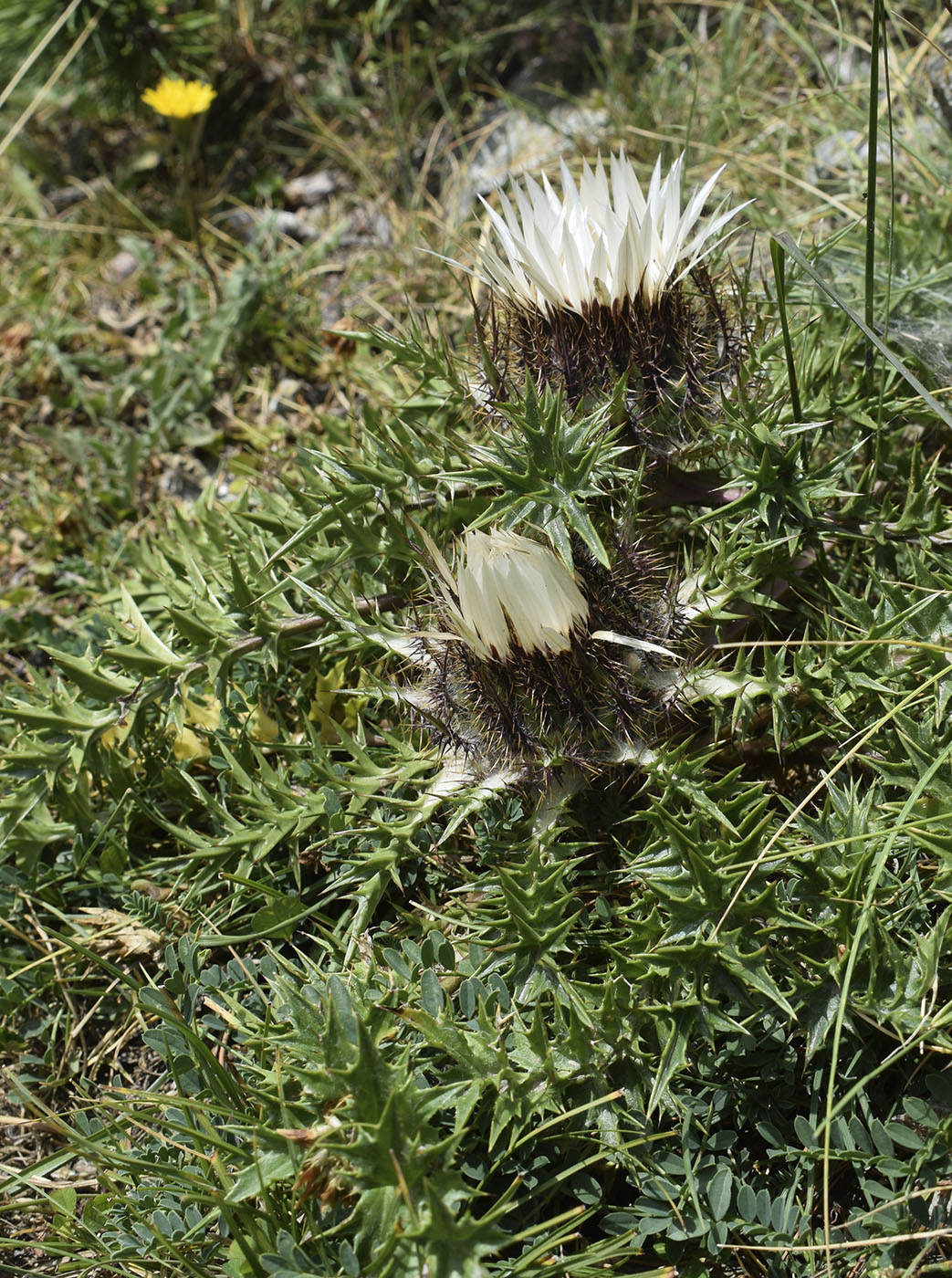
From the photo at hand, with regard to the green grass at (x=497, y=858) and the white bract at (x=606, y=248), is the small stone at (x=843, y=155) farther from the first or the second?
the white bract at (x=606, y=248)

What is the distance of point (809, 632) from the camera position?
1.96 meters

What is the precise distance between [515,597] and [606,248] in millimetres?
660

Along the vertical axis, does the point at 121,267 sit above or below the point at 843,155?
above

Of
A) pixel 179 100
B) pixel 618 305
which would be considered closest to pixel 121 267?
pixel 179 100

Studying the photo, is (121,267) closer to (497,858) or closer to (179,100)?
(179,100)

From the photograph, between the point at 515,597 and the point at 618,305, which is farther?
the point at 618,305

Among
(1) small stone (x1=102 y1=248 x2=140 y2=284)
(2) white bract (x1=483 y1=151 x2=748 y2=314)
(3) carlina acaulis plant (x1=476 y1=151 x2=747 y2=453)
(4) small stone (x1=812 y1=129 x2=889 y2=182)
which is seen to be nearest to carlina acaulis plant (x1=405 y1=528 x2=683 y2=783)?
(3) carlina acaulis plant (x1=476 y1=151 x2=747 y2=453)

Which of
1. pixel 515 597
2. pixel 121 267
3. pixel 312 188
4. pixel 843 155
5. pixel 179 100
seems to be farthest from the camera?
pixel 312 188

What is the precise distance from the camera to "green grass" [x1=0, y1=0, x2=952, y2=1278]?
1.45 metres

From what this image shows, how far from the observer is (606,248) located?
1747 mm

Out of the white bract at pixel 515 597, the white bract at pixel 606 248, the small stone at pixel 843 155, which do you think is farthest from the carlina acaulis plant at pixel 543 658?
the small stone at pixel 843 155

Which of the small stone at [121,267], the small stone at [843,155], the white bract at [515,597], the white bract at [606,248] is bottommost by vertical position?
the white bract at [515,597]

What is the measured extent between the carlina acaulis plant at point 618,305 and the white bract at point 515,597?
33cm

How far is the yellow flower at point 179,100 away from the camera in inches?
127
